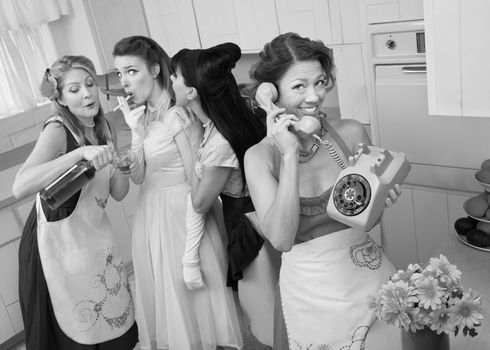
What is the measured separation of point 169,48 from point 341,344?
6.33 ft

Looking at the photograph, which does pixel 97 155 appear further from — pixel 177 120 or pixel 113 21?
pixel 113 21

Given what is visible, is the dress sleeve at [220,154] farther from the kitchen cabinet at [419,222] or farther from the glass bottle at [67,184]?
the kitchen cabinet at [419,222]

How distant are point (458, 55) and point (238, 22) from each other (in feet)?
4.25

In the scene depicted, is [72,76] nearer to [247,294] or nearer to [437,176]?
[247,294]

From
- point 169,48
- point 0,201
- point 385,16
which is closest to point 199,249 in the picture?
point 385,16

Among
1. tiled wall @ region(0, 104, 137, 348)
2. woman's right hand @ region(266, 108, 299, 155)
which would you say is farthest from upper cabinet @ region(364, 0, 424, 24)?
tiled wall @ region(0, 104, 137, 348)

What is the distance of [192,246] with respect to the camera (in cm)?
173

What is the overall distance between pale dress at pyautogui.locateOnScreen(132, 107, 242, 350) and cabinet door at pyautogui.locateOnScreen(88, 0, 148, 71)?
1240mm

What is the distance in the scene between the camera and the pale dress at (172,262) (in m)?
1.76

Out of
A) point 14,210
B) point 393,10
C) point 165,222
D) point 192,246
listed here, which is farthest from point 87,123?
point 393,10

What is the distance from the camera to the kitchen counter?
1.09 metres

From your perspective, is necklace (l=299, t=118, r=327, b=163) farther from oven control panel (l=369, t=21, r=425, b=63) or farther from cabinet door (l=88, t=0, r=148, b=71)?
cabinet door (l=88, t=0, r=148, b=71)

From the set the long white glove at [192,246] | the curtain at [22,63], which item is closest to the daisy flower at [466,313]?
the long white glove at [192,246]

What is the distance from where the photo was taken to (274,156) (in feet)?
4.28
